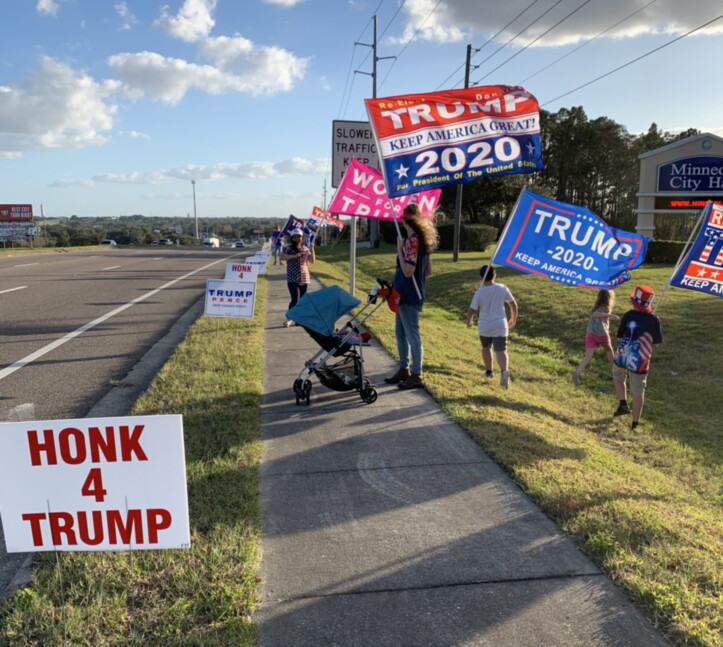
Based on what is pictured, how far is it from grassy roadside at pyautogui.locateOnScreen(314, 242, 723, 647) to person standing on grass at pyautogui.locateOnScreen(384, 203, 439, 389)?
1.31ft

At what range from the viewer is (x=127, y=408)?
5.83 metres

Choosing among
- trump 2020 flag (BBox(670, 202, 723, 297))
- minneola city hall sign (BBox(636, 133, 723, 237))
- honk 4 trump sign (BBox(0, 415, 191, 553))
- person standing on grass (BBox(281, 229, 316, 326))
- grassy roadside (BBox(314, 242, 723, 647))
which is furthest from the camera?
minneola city hall sign (BBox(636, 133, 723, 237))

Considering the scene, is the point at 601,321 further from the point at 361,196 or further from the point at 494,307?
the point at 361,196

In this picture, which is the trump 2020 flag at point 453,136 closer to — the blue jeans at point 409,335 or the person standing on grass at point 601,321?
the blue jeans at point 409,335

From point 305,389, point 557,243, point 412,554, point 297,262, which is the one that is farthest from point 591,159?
point 412,554

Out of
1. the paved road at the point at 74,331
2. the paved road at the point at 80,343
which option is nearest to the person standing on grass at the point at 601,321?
the paved road at the point at 80,343

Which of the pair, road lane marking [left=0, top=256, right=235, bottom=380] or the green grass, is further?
road lane marking [left=0, top=256, right=235, bottom=380]

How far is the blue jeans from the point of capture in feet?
20.6

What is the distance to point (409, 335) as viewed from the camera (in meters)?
6.35

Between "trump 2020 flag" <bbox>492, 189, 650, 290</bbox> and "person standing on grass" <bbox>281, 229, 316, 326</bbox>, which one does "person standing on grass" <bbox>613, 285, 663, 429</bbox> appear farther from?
"person standing on grass" <bbox>281, 229, 316, 326</bbox>

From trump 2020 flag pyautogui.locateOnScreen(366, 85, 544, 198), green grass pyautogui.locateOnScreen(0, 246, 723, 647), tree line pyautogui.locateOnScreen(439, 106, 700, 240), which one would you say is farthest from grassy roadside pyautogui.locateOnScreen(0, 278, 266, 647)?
tree line pyautogui.locateOnScreen(439, 106, 700, 240)

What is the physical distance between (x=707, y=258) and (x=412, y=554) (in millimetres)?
5512

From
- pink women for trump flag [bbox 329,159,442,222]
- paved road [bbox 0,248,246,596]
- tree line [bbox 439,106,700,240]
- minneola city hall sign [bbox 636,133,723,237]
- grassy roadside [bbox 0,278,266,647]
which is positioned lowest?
grassy roadside [bbox 0,278,266,647]

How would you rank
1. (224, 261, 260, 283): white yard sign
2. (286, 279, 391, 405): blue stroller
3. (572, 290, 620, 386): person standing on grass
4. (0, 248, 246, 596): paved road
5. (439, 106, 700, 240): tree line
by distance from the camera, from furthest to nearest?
(439, 106, 700, 240): tree line < (224, 261, 260, 283): white yard sign < (572, 290, 620, 386): person standing on grass < (0, 248, 246, 596): paved road < (286, 279, 391, 405): blue stroller
